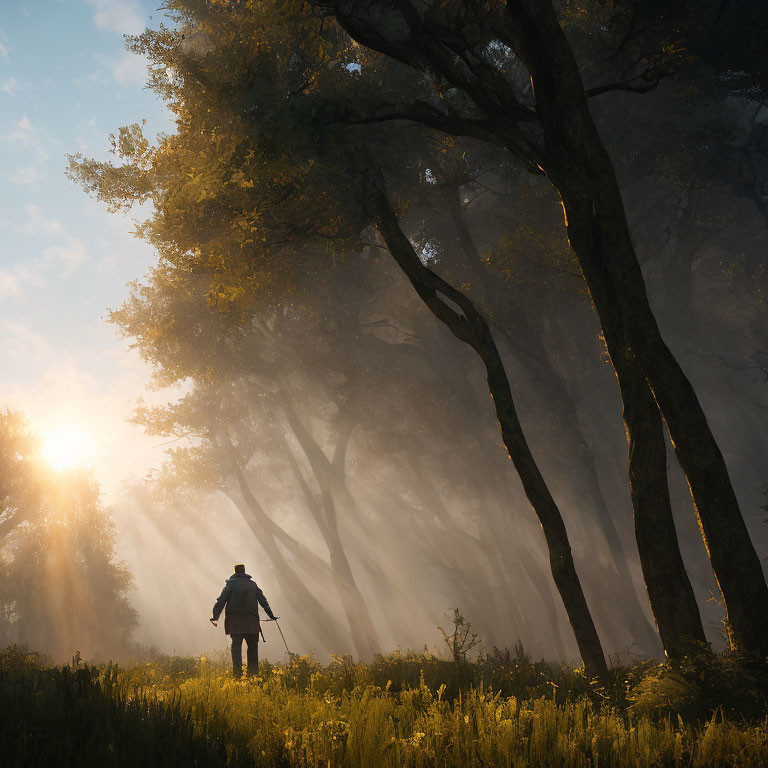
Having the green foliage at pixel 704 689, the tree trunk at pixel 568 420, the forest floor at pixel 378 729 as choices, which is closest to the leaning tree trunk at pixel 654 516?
the green foliage at pixel 704 689

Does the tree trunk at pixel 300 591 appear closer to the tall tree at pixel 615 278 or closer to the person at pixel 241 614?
the person at pixel 241 614

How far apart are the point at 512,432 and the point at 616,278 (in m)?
2.53

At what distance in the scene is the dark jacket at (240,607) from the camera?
9984 mm

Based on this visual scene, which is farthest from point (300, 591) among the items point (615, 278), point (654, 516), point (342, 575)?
point (615, 278)

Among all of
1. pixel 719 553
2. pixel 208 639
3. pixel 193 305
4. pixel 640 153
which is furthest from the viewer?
pixel 208 639

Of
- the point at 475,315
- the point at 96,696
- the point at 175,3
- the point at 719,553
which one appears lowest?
the point at 96,696

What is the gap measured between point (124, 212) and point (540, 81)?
25.8ft

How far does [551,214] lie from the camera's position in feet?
57.1

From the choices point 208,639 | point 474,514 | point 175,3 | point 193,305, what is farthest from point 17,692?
point 208,639

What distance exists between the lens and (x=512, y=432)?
780 centimetres

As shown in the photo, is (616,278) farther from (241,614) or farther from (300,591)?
(300,591)

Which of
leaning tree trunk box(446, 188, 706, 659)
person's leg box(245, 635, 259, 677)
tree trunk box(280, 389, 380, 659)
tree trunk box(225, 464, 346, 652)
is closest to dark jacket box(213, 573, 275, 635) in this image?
person's leg box(245, 635, 259, 677)

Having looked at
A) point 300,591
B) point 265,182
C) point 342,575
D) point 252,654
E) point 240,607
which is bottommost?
point 300,591

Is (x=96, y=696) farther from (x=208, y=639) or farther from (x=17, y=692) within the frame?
(x=208, y=639)
